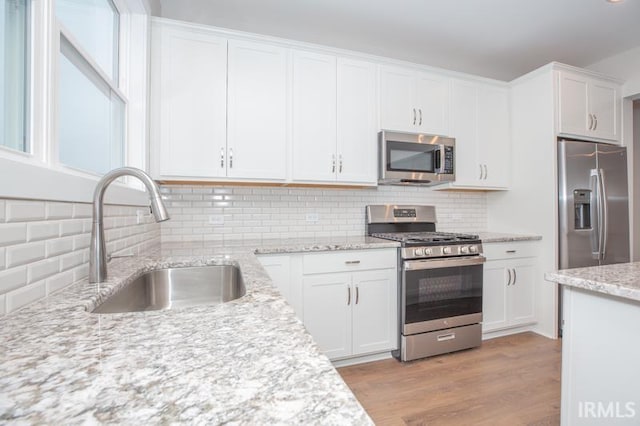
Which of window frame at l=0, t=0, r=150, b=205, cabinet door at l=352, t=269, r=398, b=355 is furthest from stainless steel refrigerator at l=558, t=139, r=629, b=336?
window frame at l=0, t=0, r=150, b=205

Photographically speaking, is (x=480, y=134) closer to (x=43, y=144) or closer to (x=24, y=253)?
(x=43, y=144)

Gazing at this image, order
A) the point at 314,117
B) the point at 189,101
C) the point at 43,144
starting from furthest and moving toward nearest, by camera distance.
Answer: the point at 314,117 → the point at 189,101 → the point at 43,144

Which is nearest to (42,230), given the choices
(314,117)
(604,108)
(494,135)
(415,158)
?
(314,117)

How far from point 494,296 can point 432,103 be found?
1805 millimetres

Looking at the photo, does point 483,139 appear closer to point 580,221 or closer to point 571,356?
point 580,221

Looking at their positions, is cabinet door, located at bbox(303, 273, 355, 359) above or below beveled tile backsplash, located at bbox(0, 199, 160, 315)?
below

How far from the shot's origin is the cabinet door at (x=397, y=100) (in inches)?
106

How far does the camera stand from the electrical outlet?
8.37 feet

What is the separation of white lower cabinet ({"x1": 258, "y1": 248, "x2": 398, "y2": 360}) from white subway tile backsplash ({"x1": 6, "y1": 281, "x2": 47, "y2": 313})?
1313mm

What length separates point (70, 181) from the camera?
1.03 m

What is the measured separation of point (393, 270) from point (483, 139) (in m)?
1.71

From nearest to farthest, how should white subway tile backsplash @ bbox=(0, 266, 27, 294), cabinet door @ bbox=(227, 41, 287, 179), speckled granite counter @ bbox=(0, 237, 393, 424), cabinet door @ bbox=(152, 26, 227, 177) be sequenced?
speckled granite counter @ bbox=(0, 237, 393, 424) < white subway tile backsplash @ bbox=(0, 266, 27, 294) < cabinet door @ bbox=(152, 26, 227, 177) < cabinet door @ bbox=(227, 41, 287, 179)

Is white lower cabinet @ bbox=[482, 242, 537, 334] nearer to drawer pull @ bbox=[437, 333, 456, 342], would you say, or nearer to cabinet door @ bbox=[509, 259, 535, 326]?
cabinet door @ bbox=[509, 259, 535, 326]

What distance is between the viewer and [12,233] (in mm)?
768
